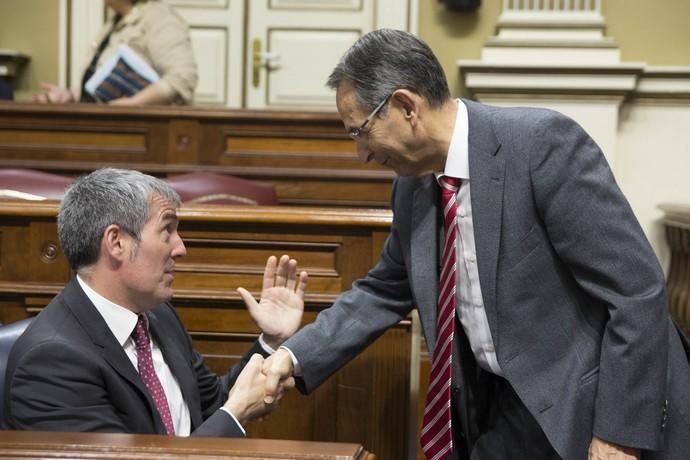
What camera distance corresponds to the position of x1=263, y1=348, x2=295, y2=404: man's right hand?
7.20ft

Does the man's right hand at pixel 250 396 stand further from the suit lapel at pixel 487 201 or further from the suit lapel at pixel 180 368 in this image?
the suit lapel at pixel 487 201

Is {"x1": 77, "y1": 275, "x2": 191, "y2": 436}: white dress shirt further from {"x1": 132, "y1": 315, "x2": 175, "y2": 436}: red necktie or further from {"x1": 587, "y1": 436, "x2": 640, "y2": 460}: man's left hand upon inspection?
{"x1": 587, "y1": 436, "x2": 640, "y2": 460}: man's left hand

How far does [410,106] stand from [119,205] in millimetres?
631

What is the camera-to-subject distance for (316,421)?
2.74 m

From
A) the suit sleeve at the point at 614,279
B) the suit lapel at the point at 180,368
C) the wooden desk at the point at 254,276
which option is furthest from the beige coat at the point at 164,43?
the suit sleeve at the point at 614,279

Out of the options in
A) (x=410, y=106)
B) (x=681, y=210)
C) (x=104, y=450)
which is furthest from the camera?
(x=681, y=210)

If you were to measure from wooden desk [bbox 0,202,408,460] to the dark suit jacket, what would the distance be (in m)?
0.66

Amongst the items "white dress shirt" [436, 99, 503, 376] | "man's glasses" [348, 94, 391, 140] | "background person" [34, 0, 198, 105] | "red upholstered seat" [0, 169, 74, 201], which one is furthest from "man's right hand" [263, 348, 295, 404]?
"background person" [34, 0, 198, 105]

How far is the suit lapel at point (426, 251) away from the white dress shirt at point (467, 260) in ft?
0.21

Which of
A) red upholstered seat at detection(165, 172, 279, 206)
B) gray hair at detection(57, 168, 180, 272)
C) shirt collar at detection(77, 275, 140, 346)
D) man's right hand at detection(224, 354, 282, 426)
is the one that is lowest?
man's right hand at detection(224, 354, 282, 426)

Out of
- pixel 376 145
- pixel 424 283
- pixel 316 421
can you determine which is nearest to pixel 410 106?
pixel 376 145

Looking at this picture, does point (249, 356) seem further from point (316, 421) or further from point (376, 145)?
point (376, 145)

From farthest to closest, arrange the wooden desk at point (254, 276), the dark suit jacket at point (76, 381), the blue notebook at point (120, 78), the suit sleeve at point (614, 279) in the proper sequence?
the blue notebook at point (120, 78)
the wooden desk at point (254, 276)
the dark suit jacket at point (76, 381)
the suit sleeve at point (614, 279)

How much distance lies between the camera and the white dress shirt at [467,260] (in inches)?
79.5
